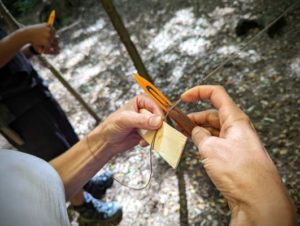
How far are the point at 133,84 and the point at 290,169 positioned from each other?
242 cm

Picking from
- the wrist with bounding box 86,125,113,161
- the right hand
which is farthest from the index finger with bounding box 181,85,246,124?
the right hand

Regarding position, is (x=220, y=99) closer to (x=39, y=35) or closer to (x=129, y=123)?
(x=129, y=123)

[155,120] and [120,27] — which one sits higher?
[120,27]

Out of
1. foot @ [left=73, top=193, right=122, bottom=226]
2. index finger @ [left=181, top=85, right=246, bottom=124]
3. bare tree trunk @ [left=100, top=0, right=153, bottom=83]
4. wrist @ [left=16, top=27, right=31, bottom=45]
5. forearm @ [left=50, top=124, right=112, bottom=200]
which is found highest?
wrist @ [left=16, top=27, right=31, bottom=45]

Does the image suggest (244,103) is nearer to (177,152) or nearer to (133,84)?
(133,84)

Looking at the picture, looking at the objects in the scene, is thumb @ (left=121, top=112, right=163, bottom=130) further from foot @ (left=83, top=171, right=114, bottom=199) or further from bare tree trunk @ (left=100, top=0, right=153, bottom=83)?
foot @ (left=83, top=171, right=114, bottom=199)

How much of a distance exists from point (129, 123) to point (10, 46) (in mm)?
1108

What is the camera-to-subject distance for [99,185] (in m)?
2.93

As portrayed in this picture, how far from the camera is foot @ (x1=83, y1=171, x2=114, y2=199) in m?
2.91

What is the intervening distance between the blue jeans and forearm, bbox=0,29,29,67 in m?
1.04

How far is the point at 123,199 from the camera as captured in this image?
113 inches

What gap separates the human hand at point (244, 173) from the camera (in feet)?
2.97

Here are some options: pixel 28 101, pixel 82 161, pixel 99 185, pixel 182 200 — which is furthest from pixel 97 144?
pixel 99 185

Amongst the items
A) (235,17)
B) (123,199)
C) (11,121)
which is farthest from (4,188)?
(235,17)
